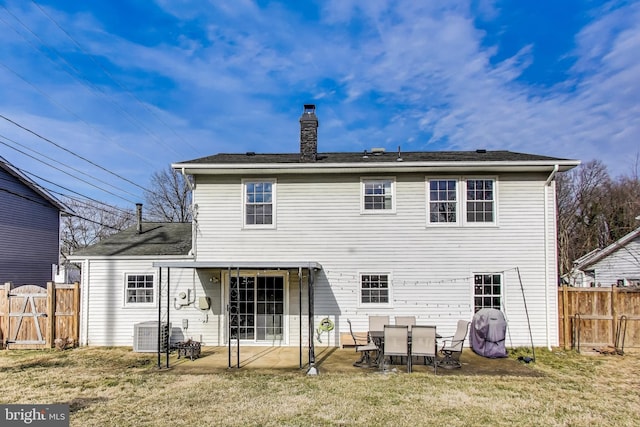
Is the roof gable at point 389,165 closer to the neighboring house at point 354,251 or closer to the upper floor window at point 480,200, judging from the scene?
the neighboring house at point 354,251

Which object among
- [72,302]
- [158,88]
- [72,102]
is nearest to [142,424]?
[72,302]

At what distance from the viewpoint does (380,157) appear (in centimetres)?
1274

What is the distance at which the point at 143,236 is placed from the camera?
538 inches

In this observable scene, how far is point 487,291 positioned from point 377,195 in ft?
13.1

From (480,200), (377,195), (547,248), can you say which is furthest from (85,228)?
(547,248)

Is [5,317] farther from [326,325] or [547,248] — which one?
[547,248]

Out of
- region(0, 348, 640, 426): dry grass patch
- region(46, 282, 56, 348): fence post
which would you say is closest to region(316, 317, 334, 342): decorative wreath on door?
region(0, 348, 640, 426): dry grass patch

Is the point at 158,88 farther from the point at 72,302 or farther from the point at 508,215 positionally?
the point at 508,215

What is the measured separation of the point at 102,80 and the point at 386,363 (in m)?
13.4

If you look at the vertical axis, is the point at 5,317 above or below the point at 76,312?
below

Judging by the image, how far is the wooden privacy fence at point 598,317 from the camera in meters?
11.0

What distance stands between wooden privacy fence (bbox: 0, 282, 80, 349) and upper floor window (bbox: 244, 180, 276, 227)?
5.24 m

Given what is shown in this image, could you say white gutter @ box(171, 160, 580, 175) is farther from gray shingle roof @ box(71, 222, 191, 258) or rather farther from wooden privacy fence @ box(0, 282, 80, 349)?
wooden privacy fence @ box(0, 282, 80, 349)

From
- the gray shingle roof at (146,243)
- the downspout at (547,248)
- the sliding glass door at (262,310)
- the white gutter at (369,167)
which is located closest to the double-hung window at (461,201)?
the white gutter at (369,167)
